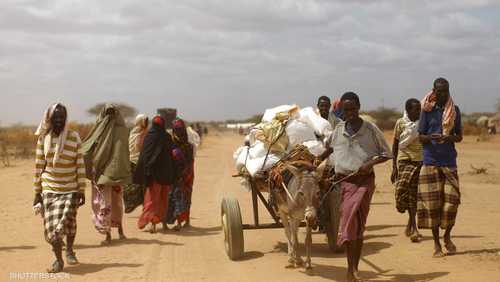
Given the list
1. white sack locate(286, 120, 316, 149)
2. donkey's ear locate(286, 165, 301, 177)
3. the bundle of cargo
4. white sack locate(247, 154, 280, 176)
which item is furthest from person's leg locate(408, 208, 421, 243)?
donkey's ear locate(286, 165, 301, 177)

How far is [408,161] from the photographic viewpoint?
9703 millimetres

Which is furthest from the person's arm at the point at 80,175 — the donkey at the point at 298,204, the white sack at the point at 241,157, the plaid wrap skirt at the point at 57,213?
the donkey at the point at 298,204

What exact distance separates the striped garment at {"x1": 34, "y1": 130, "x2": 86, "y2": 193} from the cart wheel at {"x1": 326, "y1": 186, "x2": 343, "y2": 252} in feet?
11.4

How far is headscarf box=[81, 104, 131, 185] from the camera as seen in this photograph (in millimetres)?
10281

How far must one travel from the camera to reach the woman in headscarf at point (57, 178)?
7934mm

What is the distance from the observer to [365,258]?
8594 mm

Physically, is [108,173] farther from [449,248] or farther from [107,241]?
[449,248]

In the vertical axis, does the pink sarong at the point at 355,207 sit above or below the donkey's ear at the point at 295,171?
below

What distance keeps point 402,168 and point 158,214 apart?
4487 millimetres

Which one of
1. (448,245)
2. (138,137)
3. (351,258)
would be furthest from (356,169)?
(138,137)

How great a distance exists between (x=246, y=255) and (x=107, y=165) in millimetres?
2970

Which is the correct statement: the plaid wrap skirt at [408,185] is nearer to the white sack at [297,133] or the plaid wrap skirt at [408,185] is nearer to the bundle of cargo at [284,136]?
the bundle of cargo at [284,136]

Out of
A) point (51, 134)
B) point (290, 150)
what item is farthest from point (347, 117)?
point (51, 134)

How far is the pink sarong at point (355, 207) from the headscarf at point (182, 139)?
5.53 m
